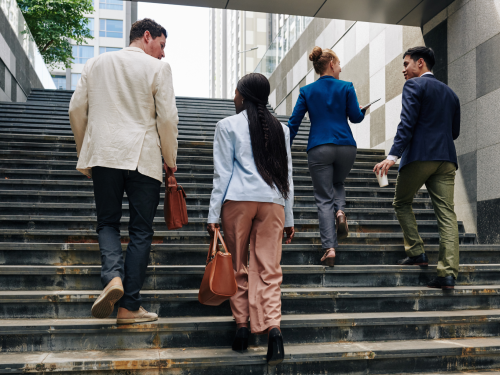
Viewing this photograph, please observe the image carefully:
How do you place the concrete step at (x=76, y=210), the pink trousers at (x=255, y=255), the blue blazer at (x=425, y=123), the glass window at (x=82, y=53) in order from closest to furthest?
the pink trousers at (x=255, y=255) < the blue blazer at (x=425, y=123) < the concrete step at (x=76, y=210) < the glass window at (x=82, y=53)

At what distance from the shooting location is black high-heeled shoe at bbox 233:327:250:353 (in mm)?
2992

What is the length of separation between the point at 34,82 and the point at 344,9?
914 centimetres

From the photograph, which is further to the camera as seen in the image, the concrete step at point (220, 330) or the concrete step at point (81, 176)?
the concrete step at point (81, 176)

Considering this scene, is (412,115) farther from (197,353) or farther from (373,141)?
(373,141)

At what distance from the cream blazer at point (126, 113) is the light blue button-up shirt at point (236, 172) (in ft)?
1.21

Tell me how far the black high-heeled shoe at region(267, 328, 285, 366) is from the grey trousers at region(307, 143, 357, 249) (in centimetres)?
137

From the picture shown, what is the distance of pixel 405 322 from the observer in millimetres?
3404

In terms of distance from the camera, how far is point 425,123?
392cm

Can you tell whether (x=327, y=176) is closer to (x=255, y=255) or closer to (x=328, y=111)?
(x=328, y=111)

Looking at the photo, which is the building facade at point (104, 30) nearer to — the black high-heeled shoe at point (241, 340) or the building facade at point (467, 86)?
the building facade at point (467, 86)

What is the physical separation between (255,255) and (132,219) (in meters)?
0.82

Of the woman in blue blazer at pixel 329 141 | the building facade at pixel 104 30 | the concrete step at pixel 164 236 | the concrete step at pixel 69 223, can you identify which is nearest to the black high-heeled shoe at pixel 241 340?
the woman in blue blazer at pixel 329 141

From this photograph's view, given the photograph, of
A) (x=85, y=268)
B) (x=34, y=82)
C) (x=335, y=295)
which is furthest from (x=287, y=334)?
(x=34, y=82)

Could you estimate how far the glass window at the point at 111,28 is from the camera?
61.7 metres
